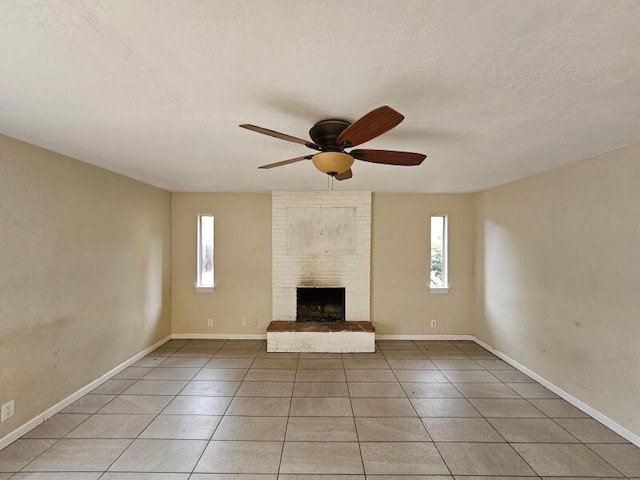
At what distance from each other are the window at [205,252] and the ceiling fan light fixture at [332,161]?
3.45m

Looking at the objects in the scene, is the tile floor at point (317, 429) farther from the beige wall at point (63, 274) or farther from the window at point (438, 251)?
the window at point (438, 251)

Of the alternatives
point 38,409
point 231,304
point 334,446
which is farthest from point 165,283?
point 334,446

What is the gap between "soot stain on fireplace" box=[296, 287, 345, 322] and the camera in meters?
4.78

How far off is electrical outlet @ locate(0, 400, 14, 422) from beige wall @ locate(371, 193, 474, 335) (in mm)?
4090

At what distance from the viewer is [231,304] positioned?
15.7 ft

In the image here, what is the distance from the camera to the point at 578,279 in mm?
2852

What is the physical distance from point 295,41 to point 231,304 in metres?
4.26

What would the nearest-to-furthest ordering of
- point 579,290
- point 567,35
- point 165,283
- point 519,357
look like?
point 567,35, point 579,290, point 519,357, point 165,283

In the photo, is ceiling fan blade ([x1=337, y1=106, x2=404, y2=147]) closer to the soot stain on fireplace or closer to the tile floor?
the tile floor

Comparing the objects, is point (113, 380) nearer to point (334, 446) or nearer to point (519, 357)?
point (334, 446)

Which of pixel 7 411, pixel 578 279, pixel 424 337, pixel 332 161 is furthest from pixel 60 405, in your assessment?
pixel 578 279

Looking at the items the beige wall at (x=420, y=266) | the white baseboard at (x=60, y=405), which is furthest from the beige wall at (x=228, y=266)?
the beige wall at (x=420, y=266)

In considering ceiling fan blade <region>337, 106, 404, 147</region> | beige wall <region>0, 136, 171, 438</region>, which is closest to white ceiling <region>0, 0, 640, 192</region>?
ceiling fan blade <region>337, 106, 404, 147</region>

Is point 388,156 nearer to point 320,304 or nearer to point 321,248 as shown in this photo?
point 321,248
